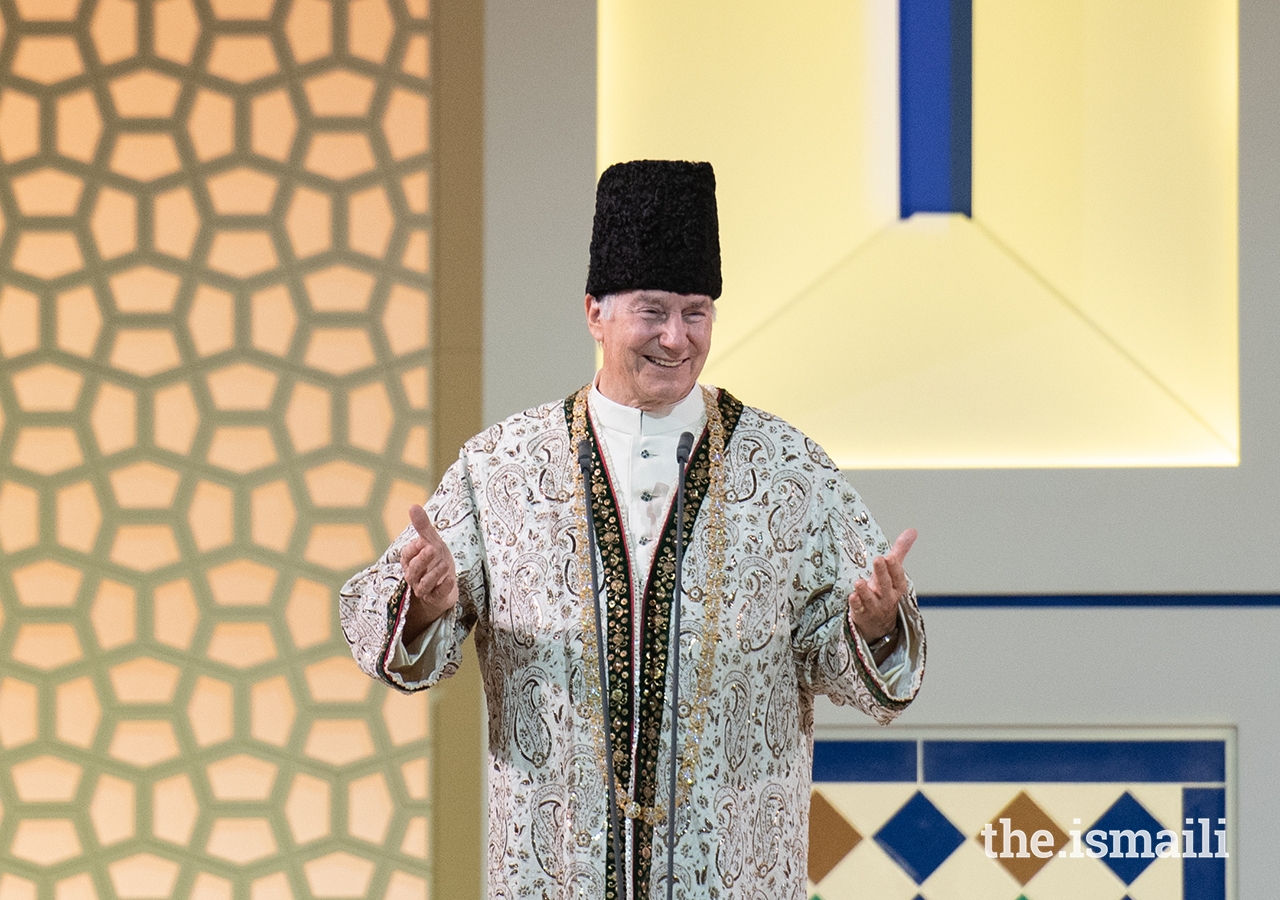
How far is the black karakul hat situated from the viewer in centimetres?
212

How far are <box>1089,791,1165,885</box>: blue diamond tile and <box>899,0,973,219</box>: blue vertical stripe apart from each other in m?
1.35

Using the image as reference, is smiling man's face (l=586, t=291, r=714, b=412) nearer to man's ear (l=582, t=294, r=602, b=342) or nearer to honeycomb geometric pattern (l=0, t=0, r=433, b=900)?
Answer: man's ear (l=582, t=294, r=602, b=342)

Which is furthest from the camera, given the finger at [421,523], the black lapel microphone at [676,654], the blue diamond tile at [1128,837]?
the blue diamond tile at [1128,837]

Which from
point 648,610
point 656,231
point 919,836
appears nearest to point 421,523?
point 648,610

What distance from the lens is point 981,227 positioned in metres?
3.33

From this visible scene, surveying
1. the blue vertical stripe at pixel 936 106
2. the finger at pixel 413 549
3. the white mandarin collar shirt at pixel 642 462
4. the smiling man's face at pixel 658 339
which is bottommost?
the finger at pixel 413 549

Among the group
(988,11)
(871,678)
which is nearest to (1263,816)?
(871,678)

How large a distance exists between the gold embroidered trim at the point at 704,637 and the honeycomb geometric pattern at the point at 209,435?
1.30 m

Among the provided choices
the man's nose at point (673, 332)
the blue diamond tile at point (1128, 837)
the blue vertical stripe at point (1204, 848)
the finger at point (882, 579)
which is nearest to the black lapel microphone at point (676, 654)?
the man's nose at point (673, 332)

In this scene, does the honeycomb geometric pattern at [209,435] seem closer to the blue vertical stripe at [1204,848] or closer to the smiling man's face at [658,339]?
the smiling man's face at [658,339]

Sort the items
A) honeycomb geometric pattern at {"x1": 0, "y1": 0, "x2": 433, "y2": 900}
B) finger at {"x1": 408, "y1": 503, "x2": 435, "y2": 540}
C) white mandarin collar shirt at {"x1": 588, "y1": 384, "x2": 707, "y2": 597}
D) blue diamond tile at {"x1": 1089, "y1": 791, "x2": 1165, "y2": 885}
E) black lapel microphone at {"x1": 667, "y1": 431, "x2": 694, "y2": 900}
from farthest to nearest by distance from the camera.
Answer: honeycomb geometric pattern at {"x1": 0, "y1": 0, "x2": 433, "y2": 900} → blue diamond tile at {"x1": 1089, "y1": 791, "x2": 1165, "y2": 885} → white mandarin collar shirt at {"x1": 588, "y1": 384, "x2": 707, "y2": 597} → black lapel microphone at {"x1": 667, "y1": 431, "x2": 694, "y2": 900} → finger at {"x1": 408, "y1": 503, "x2": 435, "y2": 540}

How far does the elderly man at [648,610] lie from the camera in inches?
81.1

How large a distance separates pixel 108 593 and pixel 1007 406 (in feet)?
6.81

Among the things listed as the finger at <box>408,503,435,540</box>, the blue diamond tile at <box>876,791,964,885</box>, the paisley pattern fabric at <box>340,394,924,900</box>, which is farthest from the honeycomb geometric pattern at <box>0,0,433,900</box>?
the finger at <box>408,503,435,540</box>
